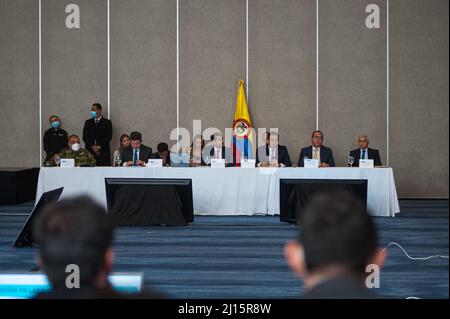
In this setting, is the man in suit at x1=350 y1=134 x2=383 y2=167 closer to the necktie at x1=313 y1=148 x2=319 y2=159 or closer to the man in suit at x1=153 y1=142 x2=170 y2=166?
the necktie at x1=313 y1=148 x2=319 y2=159

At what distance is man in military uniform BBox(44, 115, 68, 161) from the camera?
991cm

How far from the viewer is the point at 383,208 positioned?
7.29m

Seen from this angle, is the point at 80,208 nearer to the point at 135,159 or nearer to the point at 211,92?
the point at 135,159

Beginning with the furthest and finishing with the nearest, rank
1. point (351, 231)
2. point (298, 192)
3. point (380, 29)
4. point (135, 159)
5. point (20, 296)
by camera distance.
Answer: point (380, 29)
point (135, 159)
point (298, 192)
point (20, 296)
point (351, 231)

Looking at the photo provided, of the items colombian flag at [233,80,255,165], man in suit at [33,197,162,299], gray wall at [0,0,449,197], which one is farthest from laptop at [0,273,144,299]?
gray wall at [0,0,449,197]

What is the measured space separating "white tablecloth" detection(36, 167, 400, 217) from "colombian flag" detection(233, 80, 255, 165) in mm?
2385

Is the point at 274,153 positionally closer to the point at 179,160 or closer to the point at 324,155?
the point at 324,155

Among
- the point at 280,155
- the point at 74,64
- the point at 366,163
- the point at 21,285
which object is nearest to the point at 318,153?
the point at 280,155

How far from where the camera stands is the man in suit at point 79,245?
93 centimetres

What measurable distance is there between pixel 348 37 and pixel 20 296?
912 cm

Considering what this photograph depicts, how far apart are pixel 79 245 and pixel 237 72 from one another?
9.43 m

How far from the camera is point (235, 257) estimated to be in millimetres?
5000

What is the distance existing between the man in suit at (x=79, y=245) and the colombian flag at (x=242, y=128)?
28.8 ft

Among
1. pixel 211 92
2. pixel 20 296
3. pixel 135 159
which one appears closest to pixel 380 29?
pixel 211 92
